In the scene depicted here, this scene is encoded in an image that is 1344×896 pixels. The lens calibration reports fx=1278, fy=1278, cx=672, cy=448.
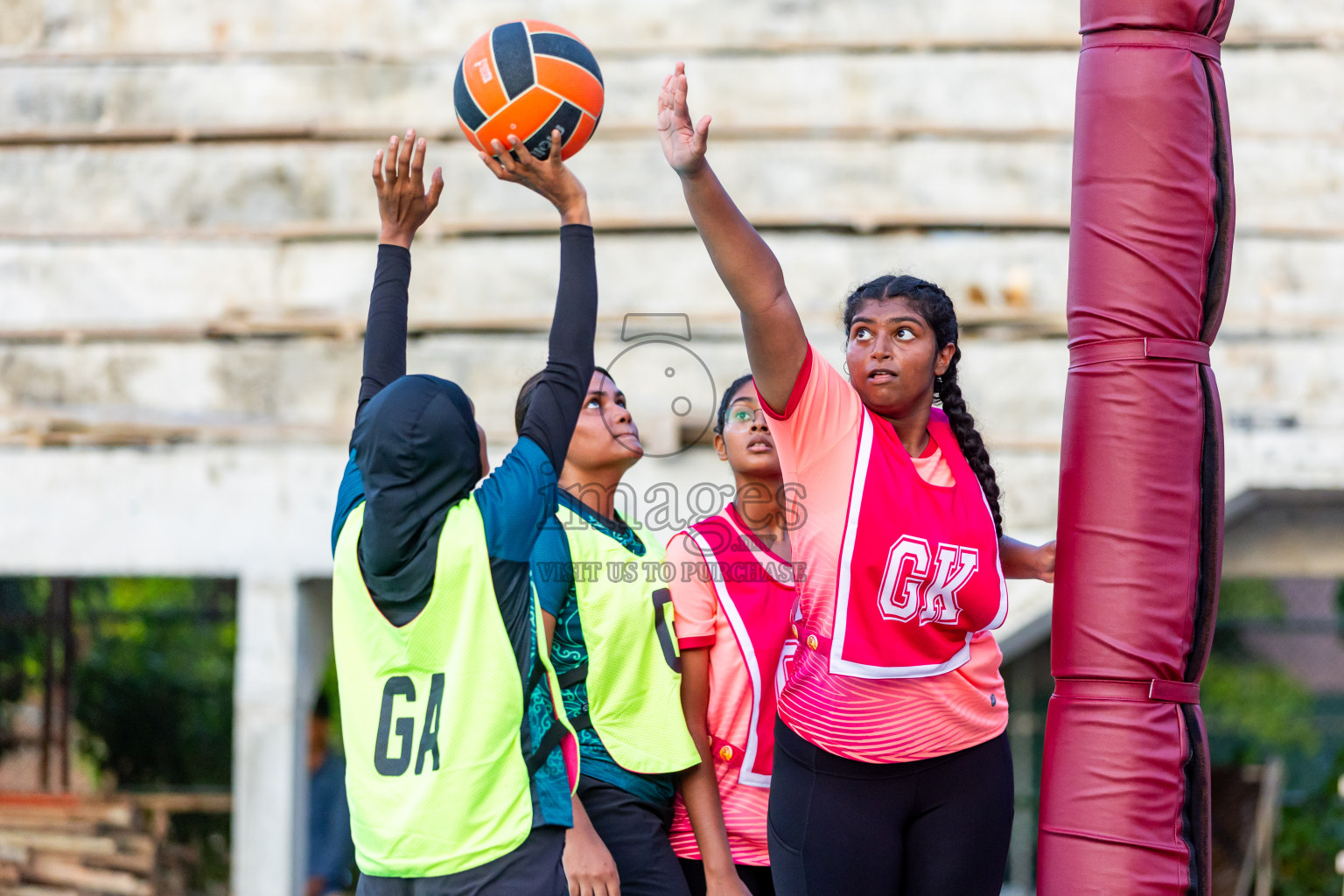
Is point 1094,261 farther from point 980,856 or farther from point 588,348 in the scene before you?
point 980,856

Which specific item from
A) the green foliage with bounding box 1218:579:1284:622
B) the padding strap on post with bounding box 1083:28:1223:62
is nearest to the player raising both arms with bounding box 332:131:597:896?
the padding strap on post with bounding box 1083:28:1223:62

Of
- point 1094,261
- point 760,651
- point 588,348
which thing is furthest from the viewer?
point 760,651

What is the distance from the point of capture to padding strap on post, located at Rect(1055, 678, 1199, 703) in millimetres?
2992

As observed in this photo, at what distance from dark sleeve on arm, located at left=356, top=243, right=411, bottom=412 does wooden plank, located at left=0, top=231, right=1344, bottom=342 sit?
4067 millimetres

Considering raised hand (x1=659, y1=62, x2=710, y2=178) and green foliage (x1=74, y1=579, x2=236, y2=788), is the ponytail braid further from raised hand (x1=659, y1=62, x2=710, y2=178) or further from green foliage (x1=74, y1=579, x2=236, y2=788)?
green foliage (x1=74, y1=579, x2=236, y2=788)

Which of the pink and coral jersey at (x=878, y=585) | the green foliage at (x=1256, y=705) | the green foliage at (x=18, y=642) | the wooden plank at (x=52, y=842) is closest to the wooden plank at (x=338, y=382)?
the green foliage at (x=18, y=642)

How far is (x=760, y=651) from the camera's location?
354 centimetres

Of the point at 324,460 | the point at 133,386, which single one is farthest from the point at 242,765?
the point at 133,386

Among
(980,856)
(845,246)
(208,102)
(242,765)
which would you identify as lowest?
(242,765)

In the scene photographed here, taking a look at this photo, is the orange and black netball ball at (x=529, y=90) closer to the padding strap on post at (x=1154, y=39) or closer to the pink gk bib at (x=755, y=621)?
the pink gk bib at (x=755, y=621)

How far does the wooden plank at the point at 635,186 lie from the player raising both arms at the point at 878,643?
4429 mm

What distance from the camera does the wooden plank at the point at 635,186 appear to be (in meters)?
7.23

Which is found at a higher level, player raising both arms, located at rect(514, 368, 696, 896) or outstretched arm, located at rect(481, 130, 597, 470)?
outstretched arm, located at rect(481, 130, 597, 470)

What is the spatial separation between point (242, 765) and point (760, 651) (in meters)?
4.60
